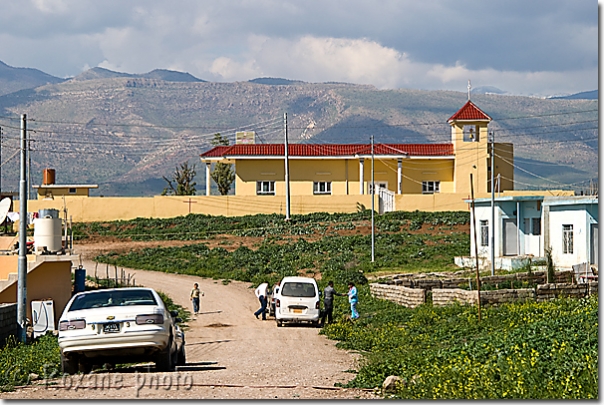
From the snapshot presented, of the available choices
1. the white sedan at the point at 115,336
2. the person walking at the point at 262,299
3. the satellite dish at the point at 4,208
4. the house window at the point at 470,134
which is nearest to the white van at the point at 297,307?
the person walking at the point at 262,299

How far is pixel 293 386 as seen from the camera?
47.4 ft

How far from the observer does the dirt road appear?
13.5m

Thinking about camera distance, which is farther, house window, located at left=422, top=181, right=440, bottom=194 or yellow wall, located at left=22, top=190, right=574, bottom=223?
house window, located at left=422, top=181, right=440, bottom=194

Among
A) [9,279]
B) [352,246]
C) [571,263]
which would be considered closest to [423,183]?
[352,246]

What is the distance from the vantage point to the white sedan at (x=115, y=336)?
15664 mm

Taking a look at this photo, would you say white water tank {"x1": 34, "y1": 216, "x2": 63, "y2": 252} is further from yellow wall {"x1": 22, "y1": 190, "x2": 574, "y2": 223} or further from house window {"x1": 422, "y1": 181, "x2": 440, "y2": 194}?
house window {"x1": 422, "y1": 181, "x2": 440, "y2": 194}

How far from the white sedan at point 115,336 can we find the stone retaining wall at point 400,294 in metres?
13.8

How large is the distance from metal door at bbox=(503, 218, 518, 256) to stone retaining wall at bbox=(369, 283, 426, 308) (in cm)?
1159

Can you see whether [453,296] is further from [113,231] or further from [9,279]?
[113,231]

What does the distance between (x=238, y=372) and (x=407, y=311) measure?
11592 mm

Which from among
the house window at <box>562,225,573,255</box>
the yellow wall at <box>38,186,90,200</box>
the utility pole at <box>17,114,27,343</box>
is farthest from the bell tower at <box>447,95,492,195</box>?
the utility pole at <box>17,114,27,343</box>

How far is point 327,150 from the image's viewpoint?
70.4m

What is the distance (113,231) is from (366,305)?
3236 cm

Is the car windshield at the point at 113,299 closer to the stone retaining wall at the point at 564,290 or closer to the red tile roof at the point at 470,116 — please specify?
the stone retaining wall at the point at 564,290
